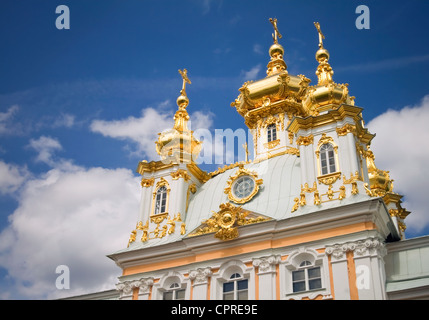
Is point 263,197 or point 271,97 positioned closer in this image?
point 263,197

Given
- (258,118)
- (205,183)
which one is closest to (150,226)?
(205,183)

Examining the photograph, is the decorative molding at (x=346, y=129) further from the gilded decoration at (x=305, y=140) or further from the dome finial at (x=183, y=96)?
the dome finial at (x=183, y=96)

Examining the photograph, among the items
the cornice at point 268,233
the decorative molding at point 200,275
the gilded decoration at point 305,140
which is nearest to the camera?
the cornice at point 268,233

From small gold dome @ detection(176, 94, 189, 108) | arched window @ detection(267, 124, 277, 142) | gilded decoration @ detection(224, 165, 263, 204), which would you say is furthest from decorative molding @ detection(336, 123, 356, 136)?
small gold dome @ detection(176, 94, 189, 108)

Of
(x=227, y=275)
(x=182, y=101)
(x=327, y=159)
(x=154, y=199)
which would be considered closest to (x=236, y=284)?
(x=227, y=275)

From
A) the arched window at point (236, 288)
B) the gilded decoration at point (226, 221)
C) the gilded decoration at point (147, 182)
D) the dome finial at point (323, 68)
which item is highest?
the dome finial at point (323, 68)

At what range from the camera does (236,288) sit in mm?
25078

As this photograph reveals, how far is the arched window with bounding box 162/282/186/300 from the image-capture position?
26.3 metres

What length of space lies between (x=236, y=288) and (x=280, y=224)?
11.6 feet

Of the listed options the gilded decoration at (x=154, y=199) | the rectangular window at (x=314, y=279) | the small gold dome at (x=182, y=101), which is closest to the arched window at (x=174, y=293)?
the gilded decoration at (x=154, y=199)

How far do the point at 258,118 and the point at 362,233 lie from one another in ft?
45.4

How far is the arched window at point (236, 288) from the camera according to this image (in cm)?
2484

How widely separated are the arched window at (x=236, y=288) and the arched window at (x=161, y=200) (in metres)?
6.18

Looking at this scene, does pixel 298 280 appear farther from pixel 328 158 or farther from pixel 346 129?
pixel 346 129
